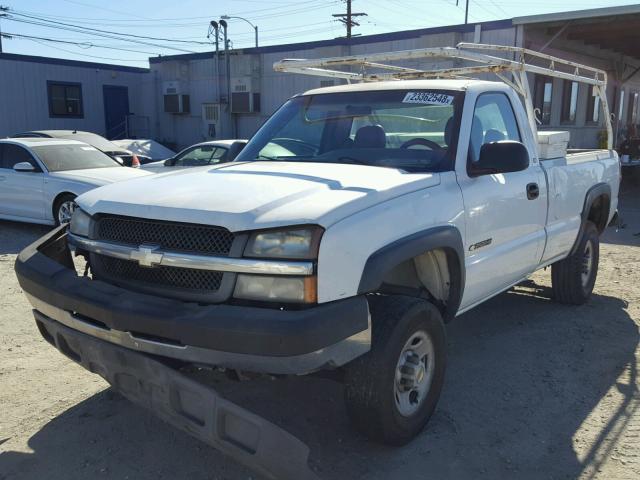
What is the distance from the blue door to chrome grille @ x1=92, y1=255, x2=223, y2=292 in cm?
2693

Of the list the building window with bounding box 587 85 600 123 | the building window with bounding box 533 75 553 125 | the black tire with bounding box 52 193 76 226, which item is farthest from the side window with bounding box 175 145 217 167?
the building window with bounding box 587 85 600 123

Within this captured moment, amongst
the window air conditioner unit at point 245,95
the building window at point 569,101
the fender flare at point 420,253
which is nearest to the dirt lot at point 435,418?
the fender flare at point 420,253

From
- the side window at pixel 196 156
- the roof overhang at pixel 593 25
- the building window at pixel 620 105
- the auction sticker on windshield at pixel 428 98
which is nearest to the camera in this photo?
the auction sticker on windshield at pixel 428 98

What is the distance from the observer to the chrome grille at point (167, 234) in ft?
8.89

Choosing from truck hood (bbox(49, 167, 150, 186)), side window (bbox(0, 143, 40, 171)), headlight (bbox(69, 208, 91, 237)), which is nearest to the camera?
headlight (bbox(69, 208, 91, 237))

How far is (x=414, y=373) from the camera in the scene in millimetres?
3182

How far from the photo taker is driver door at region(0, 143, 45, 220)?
9422 mm

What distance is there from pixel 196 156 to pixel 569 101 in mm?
13258

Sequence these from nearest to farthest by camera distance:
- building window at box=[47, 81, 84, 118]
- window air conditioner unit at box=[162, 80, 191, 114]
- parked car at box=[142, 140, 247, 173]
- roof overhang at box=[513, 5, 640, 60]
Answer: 1. parked car at box=[142, 140, 247, 173]
2. roof overhang at box=[513, 5, 640, 60]
3. building window at box=[47, 81, 84, 118]
4. window air conditioner unit at box=[162, 80, 191, 114]

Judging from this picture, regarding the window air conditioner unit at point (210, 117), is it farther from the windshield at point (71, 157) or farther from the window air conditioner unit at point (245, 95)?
the windshield at point (71, 157)

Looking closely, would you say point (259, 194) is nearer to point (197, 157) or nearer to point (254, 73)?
point (197, 157)

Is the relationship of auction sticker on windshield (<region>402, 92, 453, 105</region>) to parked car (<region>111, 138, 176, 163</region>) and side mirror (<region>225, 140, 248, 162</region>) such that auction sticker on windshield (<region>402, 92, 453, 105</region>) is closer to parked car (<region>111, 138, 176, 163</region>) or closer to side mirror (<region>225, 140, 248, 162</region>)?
side mirror (<region>225, 140, 248, 162</region>)

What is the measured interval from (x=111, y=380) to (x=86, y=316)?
34 cm

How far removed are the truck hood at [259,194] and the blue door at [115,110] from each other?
26536mm
